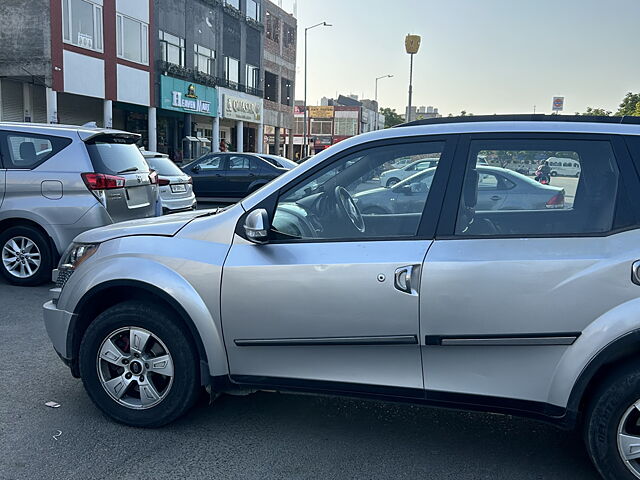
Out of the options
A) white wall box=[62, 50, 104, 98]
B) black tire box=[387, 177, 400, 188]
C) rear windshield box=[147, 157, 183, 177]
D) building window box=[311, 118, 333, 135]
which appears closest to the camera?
black tire box=[387, 177, 400, 188]

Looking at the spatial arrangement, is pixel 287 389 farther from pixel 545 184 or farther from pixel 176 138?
pixel 176 138

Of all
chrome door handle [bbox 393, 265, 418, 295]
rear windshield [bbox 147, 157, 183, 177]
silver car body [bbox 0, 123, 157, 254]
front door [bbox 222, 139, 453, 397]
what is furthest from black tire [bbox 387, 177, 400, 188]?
rear windshield [bbox 147, 157, 183, 177]

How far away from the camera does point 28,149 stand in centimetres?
689

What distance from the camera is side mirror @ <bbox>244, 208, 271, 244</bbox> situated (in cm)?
316

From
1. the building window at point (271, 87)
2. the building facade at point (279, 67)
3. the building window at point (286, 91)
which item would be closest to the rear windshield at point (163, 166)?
the building facade at point (279, 67)

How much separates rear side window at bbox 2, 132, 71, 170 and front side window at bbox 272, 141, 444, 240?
4546 mm

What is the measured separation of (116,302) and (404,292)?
188 cm

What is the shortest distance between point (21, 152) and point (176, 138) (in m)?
28.9

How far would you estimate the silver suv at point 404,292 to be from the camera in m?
2.84

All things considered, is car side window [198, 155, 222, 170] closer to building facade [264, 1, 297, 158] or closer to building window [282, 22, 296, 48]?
building facade [264, 1, 297, 158]

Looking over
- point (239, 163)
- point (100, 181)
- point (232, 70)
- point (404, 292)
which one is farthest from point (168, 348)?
point (232, 70)

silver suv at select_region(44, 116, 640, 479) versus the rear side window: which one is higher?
the rear side window

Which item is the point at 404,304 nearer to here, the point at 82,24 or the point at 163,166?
the point at 163,166

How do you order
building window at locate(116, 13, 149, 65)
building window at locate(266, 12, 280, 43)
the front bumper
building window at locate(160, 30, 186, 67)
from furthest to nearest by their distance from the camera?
building window at locate(266, 12, 280, 43), building window at locate(160, 30, 186, 67), building window at locate(116, 13, 149, 65), the front bumper
